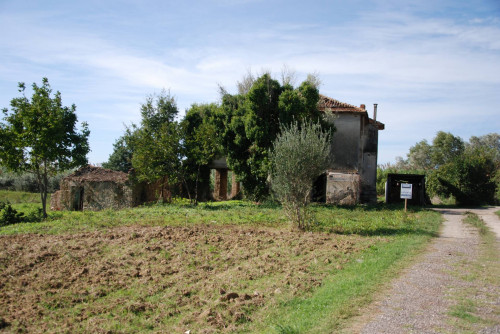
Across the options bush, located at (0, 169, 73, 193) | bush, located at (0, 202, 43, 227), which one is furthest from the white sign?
bush, located at (0, 169, 73, 193)

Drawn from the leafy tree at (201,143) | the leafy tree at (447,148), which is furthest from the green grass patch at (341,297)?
the leafy tree at (447,148)

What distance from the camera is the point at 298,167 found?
562 inches

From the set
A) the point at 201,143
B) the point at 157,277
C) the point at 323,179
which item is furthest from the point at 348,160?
the point at 157,277

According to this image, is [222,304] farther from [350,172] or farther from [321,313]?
[350,172]

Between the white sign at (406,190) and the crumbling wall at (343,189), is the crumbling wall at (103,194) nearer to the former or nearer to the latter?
the crumbling wall at (343,189)

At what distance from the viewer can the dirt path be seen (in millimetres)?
5922

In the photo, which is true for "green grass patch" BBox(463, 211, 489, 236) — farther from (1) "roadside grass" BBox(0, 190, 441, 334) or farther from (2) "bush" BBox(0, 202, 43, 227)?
(2) "bush" BBox(0, 202, 43, 227)

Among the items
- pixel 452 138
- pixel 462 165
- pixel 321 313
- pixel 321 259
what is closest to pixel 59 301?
pixel 321 313

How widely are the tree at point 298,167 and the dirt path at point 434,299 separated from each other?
479 centimetres

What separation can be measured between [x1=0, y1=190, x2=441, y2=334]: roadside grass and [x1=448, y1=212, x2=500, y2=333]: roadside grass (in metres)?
1.40

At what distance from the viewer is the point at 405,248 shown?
11.3 metres

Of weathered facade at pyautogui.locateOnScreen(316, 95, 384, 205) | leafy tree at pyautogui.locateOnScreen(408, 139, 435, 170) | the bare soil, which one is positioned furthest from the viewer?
leafy tree at pyautogui.locateOnScreen(408, 139, 435, 170)

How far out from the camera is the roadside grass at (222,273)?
277 inches

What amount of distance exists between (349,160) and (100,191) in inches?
687
